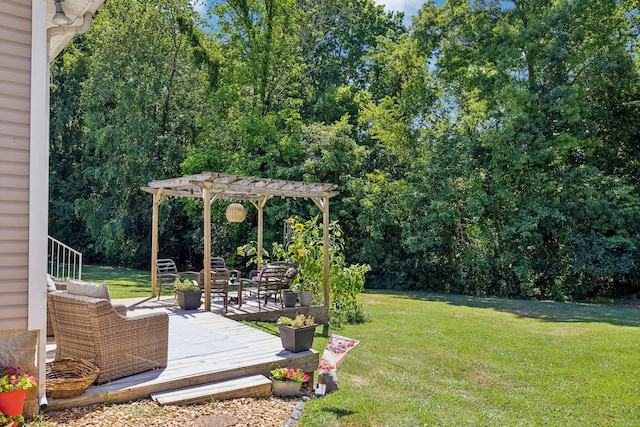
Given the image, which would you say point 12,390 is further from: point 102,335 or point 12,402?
point 102,335

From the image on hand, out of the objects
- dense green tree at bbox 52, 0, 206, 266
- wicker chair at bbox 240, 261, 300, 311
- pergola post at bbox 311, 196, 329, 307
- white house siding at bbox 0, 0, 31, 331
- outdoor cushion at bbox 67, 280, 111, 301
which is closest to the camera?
white house siding at bbox 0, 0, 31, 331

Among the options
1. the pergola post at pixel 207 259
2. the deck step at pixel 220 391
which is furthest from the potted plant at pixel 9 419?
the pergola post at pixel 207 259

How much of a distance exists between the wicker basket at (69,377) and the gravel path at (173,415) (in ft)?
0.46

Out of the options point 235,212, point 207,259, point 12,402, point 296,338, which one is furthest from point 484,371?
point 235,212

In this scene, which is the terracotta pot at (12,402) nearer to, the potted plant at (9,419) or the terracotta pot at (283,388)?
the potted plant at (9,419)

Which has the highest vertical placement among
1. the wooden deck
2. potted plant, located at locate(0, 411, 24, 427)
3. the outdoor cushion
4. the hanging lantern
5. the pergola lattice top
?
the pergola lattice top

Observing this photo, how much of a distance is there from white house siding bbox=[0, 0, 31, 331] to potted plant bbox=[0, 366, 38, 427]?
322mm

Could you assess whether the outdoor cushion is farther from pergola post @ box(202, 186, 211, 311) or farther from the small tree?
the small tree

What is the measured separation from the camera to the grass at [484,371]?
4.03m

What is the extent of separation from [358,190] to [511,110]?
518 centimetres

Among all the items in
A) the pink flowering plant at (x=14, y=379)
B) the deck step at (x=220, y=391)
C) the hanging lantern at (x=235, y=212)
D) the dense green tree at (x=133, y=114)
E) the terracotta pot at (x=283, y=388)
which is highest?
the dense green tree at (x=133, y=114)

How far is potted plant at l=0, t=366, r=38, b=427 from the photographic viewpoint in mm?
3027

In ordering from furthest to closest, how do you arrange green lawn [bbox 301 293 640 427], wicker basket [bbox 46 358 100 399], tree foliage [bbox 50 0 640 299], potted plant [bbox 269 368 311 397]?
tree foliage [bbox 50 0 640 299], potted plant [bbox 269 368 311 397], green lawn [bbox 301 293 640 427], wicker basket [bbox 46 358 100 399]

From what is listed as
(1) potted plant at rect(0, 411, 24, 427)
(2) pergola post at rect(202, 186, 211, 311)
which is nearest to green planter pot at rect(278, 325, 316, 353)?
(1) potted plant at rect(0, 411, 24, 427)
